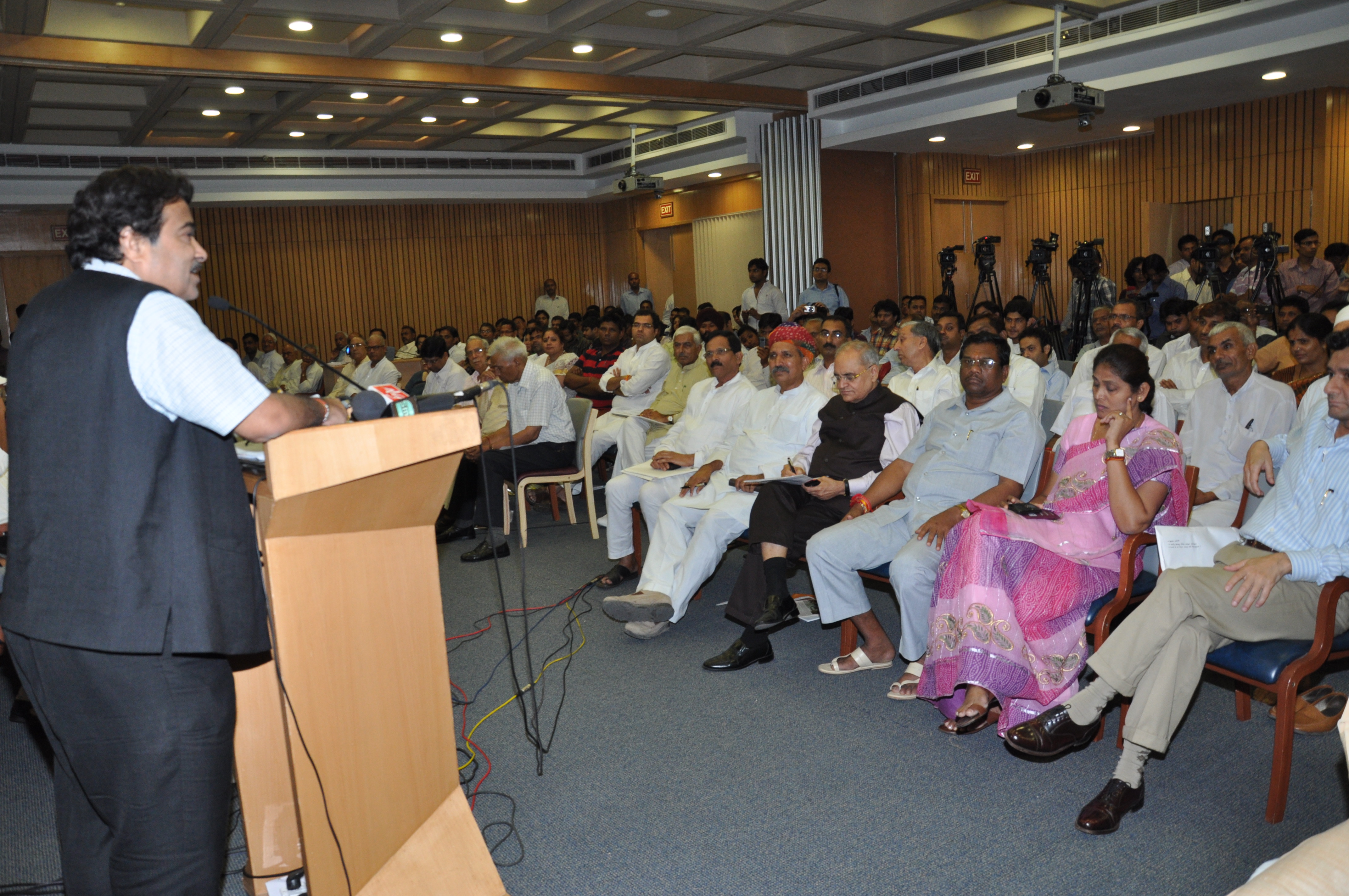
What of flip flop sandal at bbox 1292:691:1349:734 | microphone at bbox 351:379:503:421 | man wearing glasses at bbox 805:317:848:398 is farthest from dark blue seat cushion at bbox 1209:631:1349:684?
man wearing glasses at bbox 805:317:848:398

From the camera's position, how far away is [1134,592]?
9.68ft

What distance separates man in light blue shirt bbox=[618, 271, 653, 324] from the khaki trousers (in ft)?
38.0

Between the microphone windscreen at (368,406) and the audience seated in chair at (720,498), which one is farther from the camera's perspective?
the audience seated in chair at (720,498)

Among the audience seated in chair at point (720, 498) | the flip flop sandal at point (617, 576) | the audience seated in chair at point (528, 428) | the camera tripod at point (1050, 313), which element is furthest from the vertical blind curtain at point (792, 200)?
the flip flop sandal at point (617, 576)

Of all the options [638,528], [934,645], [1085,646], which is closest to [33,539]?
[934,645]

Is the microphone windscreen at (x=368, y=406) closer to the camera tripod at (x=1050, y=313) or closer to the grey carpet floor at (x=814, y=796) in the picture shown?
the grey carpet floor at (x=814, y=796)

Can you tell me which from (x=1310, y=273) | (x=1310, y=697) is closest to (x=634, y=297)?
(x=1310, y=273)

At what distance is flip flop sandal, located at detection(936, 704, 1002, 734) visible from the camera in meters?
2.91

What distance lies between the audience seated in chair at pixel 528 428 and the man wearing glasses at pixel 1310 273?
5.42m

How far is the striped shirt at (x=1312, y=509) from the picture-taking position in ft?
8.01

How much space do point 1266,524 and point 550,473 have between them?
12.9 feet

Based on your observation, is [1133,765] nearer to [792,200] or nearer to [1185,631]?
[1185,631]

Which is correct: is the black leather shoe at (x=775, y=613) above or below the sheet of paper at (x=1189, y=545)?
below

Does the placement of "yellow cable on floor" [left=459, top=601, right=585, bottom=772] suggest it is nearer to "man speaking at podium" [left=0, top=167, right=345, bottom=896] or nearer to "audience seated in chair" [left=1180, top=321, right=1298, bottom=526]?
"man speaking at podium" [left=0, top=167, right=345, bottom=896]
